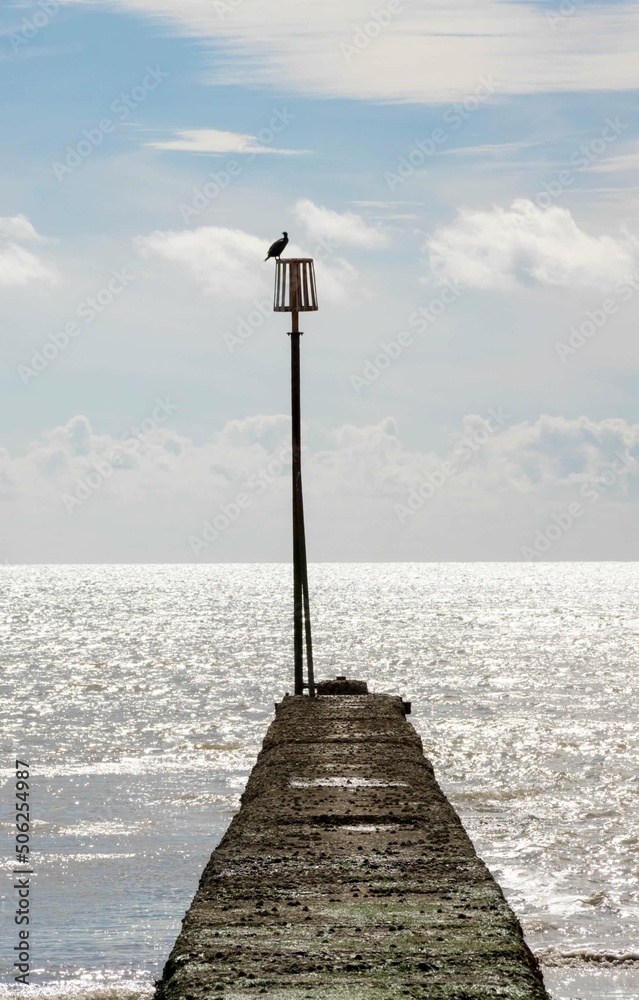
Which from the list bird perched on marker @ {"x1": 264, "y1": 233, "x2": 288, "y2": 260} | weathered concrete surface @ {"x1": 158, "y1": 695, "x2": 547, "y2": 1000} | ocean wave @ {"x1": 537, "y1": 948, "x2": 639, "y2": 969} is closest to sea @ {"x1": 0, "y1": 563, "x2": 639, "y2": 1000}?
ocean wave @ {"x1": 537, "y1": 948, "x2": 639, "y2": 969}

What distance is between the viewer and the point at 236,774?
2725cm

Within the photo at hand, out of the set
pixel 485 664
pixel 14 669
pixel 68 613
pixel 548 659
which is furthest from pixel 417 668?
pixel 68 613

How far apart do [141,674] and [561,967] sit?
1707 inches

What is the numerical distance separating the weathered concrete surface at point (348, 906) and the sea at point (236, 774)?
3.44m

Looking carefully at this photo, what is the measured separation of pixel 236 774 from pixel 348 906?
19.9 m

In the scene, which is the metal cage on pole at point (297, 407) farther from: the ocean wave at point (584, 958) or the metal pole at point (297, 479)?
the ocean wave at point (584, 958)

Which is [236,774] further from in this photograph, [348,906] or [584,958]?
[348,906]

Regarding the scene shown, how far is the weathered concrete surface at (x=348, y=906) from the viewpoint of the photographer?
6496mm

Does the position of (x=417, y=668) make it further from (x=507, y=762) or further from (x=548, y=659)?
(x=507, y=762)

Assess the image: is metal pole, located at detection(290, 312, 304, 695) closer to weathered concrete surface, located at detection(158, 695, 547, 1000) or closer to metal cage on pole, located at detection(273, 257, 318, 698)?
metal cage on pole, located at detection(273, 257, 318, 698)

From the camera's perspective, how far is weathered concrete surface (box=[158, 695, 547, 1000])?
6.50 meters

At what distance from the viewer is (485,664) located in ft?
195

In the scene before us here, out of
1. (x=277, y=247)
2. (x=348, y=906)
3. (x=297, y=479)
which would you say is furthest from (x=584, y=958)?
(x=277, y=247)

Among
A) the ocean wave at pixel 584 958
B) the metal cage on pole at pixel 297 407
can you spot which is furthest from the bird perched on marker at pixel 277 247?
the ocean wave at pixel 584 958
